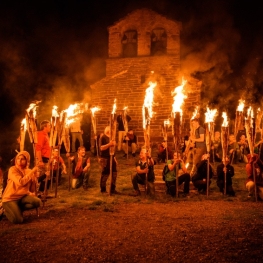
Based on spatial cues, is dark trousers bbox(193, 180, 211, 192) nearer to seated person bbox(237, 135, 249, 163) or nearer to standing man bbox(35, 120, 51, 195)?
standing man bbox(35, 120, 51, 195)

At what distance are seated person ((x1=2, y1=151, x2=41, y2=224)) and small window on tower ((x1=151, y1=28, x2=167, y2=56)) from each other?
11.8 m

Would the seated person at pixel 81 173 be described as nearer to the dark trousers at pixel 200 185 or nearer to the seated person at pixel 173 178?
the seated person at pixel 173 178

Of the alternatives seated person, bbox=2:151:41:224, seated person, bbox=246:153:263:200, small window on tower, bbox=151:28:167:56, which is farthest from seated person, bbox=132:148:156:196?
small window on tower, bbox=151:28:167:56

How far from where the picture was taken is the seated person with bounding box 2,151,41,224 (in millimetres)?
5340

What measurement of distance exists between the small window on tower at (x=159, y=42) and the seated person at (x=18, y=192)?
1176cm

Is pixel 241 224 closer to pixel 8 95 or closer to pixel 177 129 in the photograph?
pixel 177 129

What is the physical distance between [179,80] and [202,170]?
8.11 meters

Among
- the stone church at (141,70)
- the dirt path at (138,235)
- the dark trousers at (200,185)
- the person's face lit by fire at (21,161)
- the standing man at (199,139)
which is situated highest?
the stone church at (141,70)

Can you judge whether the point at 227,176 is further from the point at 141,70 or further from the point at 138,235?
the point at 141,70

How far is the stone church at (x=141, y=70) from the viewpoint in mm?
15312

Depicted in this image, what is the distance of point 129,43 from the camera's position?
1642 cm

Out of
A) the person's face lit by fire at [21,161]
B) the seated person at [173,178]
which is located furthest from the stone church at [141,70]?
the person's face lit by fire at [21,161]

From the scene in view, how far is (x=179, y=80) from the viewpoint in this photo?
15.4 metres

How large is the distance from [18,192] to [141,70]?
11.5m
